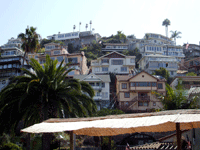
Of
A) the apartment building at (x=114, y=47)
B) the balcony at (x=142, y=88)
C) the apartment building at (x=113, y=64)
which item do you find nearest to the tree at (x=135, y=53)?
the apartment building at (x=114, y=47)

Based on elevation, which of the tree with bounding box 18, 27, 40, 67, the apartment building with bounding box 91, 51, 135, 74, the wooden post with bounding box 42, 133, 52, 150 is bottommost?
the wooden post with bounding box 42, 133, 52, 150

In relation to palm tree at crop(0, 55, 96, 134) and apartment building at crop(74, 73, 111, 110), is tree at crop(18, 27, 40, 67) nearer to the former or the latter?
apartment building at crop(74, 73, 111, 110)

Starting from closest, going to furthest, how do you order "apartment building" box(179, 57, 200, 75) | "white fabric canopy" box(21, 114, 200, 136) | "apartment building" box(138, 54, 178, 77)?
"white fabric canopy" box(21, 114, 200, 136) → "apartment building" box(138, 54, 178, 77) → "apartment building" box(179, 57, 200, 75)

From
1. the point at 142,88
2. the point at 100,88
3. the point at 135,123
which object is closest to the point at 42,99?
the point at 135,123

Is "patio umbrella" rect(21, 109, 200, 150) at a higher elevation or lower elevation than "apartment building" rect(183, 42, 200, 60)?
lower

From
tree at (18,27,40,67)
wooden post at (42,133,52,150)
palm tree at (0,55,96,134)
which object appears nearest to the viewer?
wooden post at (42,133,52,150)

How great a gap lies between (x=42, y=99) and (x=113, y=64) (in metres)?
56.8

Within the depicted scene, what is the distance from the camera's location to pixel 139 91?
59.3 m

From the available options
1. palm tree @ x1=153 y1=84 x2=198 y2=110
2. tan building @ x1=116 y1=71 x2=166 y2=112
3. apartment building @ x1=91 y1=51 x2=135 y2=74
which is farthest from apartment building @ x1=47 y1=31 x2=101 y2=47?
palm tree @ x1=153 y1=84 x2=198 y2=110

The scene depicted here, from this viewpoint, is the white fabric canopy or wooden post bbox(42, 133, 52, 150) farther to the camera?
wooden post bbox(42, 133, 52, 150)

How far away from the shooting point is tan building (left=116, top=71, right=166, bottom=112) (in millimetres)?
57750

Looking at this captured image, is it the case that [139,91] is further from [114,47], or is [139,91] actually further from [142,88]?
[114,47]

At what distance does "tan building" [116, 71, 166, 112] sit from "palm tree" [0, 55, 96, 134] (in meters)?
37.3

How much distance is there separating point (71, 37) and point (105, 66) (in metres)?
50.6
